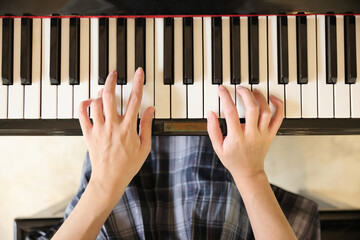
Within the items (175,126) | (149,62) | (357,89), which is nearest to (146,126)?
(175,126)

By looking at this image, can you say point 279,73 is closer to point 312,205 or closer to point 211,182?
point 211,182

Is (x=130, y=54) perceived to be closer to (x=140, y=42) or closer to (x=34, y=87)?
(x=140, y=42)

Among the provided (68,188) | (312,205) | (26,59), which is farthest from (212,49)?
(68,188)

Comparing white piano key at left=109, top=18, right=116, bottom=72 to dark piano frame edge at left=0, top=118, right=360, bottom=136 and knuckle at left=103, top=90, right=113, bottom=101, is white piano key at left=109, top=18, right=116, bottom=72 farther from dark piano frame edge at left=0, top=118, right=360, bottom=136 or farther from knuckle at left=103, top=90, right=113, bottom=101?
dark piano frame edge at left=0, top=118, right=360, bottom=136

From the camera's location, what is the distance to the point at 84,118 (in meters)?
0.88

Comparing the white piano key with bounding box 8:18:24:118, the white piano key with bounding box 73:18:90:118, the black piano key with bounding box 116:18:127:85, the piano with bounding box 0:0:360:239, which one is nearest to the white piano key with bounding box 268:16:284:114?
the piano with bounding box 0:0:360:239

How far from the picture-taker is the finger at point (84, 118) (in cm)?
88

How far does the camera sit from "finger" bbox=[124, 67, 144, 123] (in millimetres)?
870

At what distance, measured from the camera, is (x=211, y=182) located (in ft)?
3.69

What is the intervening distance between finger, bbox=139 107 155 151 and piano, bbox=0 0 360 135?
0.03m

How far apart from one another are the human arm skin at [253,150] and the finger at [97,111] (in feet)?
1.07

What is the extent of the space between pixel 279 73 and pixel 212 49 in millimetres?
220

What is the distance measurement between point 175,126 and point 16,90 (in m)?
0.51

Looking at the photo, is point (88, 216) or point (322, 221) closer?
point (88, 216)
